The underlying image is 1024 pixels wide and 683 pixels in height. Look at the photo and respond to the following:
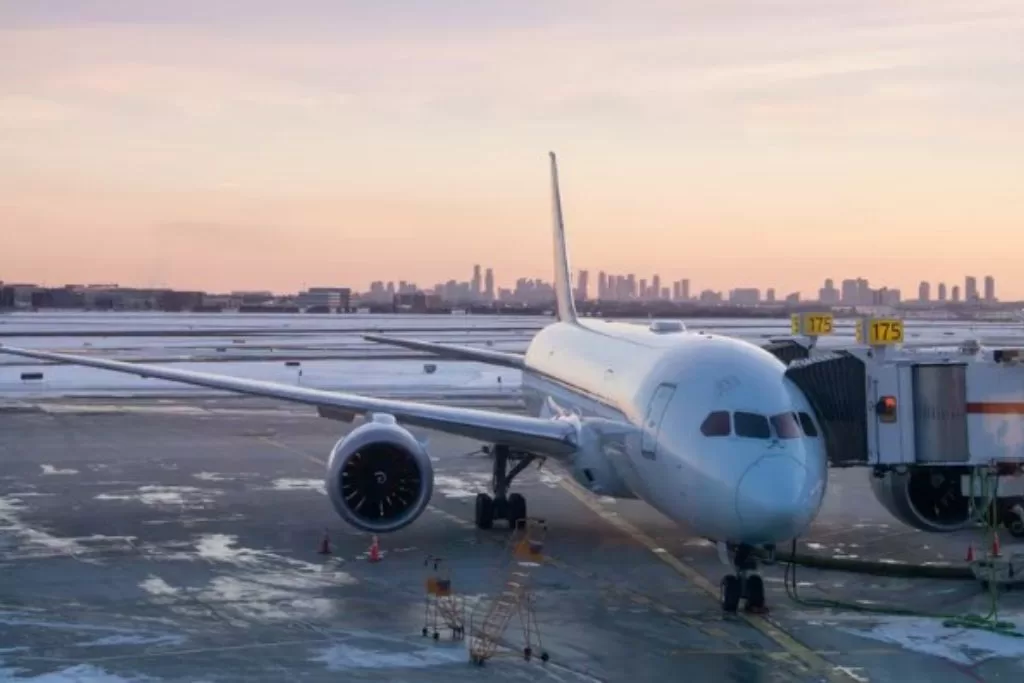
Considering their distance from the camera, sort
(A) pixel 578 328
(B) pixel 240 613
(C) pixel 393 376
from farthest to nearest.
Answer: (C) pixel 393 376 < (A) pixel 578 328 < (B) pixel 240 613

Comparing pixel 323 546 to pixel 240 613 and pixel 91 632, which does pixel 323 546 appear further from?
pixel 91 632

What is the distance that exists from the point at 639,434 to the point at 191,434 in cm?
2365

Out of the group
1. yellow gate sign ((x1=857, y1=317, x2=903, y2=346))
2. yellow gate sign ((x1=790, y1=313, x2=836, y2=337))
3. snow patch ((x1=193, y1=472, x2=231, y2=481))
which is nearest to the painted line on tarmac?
yellow gate sign ((x1=857, y1=317, x2=903, y2=346))

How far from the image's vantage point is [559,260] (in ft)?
114

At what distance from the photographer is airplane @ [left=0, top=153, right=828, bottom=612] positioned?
1642 centimetres

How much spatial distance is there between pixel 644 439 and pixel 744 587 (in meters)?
2.44

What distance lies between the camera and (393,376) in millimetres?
64125

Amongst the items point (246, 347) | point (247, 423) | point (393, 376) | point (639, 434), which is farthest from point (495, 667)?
point (246, 347)

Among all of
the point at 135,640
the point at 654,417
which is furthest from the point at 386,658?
the point at 654,417

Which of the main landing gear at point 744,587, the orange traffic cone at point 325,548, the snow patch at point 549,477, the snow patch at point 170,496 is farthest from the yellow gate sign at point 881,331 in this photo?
the snow patch at point 170,496

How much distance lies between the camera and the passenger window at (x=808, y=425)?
17094 millimetres

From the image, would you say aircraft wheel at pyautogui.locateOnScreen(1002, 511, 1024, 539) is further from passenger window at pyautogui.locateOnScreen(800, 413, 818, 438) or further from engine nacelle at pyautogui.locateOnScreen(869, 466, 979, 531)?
passenger window at pyautogui.locateOnScreen(800, 413, 818, 438)

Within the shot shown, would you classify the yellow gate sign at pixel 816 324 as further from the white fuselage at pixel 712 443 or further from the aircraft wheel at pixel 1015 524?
the aircraft wheel at pixel 1015 524

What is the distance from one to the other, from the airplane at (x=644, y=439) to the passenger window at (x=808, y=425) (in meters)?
0.02
